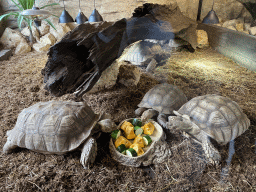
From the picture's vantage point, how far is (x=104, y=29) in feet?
Answer: 7.65

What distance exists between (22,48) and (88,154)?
5.24 meters

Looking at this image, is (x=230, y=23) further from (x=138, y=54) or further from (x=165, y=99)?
(x=138, y=54)

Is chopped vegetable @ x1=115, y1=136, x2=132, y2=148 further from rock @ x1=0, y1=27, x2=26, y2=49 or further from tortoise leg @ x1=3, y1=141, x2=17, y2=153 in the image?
rock @ x1=0, y1=27, x2=26, y2=49

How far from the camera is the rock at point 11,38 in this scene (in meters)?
5.60

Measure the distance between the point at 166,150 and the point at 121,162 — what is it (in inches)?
19.4

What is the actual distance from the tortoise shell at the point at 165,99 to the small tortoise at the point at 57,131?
29.8 inches

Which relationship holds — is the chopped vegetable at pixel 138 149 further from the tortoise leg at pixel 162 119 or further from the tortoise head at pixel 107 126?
the tortoise leg at pixel 162 119

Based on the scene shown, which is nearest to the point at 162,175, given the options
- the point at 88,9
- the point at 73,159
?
the point at 73,159

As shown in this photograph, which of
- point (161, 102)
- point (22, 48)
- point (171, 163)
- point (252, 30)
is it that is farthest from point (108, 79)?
point (22, 48)

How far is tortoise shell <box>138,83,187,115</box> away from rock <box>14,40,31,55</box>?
4807 mm

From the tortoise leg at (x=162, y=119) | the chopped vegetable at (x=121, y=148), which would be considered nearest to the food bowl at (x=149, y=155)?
the chopped vegetable at (x=121, y=148)

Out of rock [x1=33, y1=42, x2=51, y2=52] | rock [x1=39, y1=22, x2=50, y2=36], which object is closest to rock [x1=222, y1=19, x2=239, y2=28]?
rock [x1=33, y1=42, x2=51, y2=52]

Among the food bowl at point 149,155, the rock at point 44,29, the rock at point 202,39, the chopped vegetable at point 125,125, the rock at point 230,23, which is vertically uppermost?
the rock at point 230,23

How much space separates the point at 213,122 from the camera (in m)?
1.88
